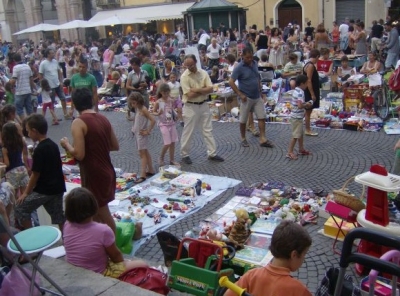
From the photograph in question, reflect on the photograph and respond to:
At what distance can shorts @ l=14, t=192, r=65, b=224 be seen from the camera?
5.14 meters

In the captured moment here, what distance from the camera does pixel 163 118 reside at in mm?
8195

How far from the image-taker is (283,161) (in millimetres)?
8391

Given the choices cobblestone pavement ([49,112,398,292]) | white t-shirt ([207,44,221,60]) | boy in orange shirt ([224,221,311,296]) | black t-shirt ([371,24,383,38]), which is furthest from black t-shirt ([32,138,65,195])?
black t-shirt ([371,24,383,38])

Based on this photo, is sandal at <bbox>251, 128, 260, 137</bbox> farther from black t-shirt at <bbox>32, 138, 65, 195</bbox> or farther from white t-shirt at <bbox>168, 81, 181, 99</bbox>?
black t-shirt at <bbox>32, 138, 65, 195</bbox>

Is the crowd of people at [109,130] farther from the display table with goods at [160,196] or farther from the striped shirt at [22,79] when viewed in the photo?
the display table with goods at [160,196]

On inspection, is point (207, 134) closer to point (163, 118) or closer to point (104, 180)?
point (163, 118)

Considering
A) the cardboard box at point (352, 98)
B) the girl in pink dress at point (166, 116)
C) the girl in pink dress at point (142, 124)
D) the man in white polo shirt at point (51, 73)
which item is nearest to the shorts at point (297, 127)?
the girl in pink dress at point (166, 116)

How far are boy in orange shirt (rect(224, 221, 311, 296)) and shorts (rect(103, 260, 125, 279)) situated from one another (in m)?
1.45

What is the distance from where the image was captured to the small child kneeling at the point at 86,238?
159 inches

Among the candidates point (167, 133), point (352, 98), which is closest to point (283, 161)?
point (167, 133)

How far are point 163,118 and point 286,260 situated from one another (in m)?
5.56

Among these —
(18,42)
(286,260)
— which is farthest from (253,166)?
(18,42)

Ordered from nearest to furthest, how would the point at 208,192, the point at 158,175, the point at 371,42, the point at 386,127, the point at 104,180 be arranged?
the point at 104,180
the point at 208,192
the point at 158,175
the point at 386,127
the point at 371,42

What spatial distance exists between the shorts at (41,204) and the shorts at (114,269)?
1.34 metres
